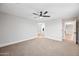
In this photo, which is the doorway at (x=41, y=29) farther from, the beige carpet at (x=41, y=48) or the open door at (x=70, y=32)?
the open door at (x=70, y=32)

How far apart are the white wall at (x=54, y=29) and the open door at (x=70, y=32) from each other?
0.13m

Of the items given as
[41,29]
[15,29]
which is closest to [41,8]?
[41,29]

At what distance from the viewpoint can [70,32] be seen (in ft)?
6.00

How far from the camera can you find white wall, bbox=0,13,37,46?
174 cm

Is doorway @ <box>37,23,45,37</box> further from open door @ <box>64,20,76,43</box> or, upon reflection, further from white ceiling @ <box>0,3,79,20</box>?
open door @ <box>64,20,76,43</box>

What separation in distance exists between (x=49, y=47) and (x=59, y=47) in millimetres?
223

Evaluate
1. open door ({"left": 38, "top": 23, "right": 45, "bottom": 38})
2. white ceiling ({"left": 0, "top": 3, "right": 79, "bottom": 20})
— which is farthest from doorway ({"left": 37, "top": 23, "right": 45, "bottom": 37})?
white ceiling ({"left": 0, "top": 3, "right": 79, "bottom": 20})

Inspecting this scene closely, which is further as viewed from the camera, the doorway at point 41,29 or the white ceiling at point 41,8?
the doorway at point 41,29

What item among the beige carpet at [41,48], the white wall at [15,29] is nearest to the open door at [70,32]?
the beige carpet at [41,48]

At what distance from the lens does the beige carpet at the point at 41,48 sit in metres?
1.74

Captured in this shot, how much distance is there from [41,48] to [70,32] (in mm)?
737

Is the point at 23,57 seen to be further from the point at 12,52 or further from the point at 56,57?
the point at 56,57

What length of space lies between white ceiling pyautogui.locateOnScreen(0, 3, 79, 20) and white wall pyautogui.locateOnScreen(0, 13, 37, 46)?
0.14m

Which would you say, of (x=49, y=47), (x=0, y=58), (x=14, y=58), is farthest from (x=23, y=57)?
(x=49, y=47)
